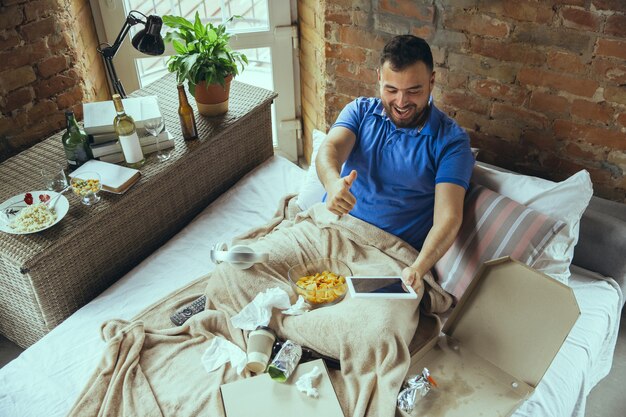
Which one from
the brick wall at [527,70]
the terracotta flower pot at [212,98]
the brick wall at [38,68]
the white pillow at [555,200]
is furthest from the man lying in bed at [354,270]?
the brick wall at [38,68]

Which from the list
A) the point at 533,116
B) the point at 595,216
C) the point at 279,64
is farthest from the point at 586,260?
the point at 279,64

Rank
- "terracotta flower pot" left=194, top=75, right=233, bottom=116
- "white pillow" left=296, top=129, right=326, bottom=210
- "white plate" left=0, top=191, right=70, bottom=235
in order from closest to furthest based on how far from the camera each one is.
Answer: "white plate" left=0, top=191, right=70, bottom=235 → "white pillow" left=296, top=129, right=326, bottom=210 → "terracotta flower pot" left=194, top=75, right=233, bottom=116

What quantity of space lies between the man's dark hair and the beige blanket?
1.69 feet

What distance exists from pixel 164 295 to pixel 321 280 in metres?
0.52

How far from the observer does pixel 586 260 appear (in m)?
1.75

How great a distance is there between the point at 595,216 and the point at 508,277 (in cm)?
58

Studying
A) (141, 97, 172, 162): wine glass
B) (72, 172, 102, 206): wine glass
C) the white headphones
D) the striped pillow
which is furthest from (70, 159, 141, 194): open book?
the striped pillow

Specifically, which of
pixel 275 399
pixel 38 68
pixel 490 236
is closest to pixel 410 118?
pixel 490 236

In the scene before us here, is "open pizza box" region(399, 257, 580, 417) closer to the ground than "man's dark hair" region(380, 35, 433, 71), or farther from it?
closer to the ground

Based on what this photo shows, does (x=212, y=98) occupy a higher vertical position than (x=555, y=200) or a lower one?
→ higher

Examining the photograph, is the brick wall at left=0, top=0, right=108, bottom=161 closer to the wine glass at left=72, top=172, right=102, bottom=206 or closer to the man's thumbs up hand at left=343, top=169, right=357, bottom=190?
the wine glass at left=72, top=172, right=102, bottom=206

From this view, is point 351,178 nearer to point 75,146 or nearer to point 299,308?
point 299,308

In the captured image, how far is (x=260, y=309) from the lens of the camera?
4.91 feet

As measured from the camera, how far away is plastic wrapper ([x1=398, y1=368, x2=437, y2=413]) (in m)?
1.28
